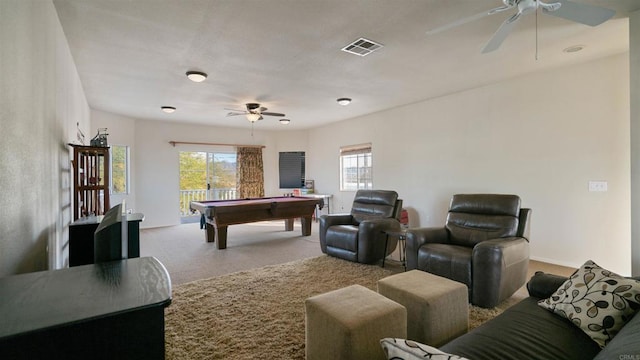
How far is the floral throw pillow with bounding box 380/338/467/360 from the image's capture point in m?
0.76

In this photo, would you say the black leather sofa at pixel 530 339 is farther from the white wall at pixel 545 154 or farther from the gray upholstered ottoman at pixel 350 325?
the white wall at pixel 545 154

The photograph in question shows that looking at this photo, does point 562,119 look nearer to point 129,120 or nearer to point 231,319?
point 231,319

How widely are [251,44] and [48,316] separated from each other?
113 inches

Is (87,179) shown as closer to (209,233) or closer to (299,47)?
(209,233)

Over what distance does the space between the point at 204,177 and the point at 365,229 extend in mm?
5500

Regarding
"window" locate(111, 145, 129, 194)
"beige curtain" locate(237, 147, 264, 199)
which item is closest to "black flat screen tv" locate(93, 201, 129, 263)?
"window" locate(111, 145, 129, 194)

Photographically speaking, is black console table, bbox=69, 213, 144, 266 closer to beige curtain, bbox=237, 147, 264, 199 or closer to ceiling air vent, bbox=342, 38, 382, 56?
ceiling air vent, bbox=342, 38, 382, 56

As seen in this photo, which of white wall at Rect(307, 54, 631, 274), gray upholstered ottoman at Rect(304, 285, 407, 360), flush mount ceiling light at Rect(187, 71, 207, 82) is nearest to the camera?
gray upholstered ottoman at Rect(304, 285, 407, 360)

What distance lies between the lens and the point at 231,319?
2.46 m

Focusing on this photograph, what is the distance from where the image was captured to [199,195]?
7.94 metres

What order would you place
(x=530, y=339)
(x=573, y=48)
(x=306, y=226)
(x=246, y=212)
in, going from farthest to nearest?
(x=306, y=226), (x=246, y=212), (x=573, y=48), (x=530, y=339)

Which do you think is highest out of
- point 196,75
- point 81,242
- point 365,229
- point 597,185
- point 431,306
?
point 196,75

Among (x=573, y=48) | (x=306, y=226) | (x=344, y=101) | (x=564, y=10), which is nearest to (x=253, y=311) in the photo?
(x=564, y=10)

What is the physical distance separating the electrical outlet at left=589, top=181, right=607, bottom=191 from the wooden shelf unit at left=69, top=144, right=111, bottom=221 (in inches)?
225
